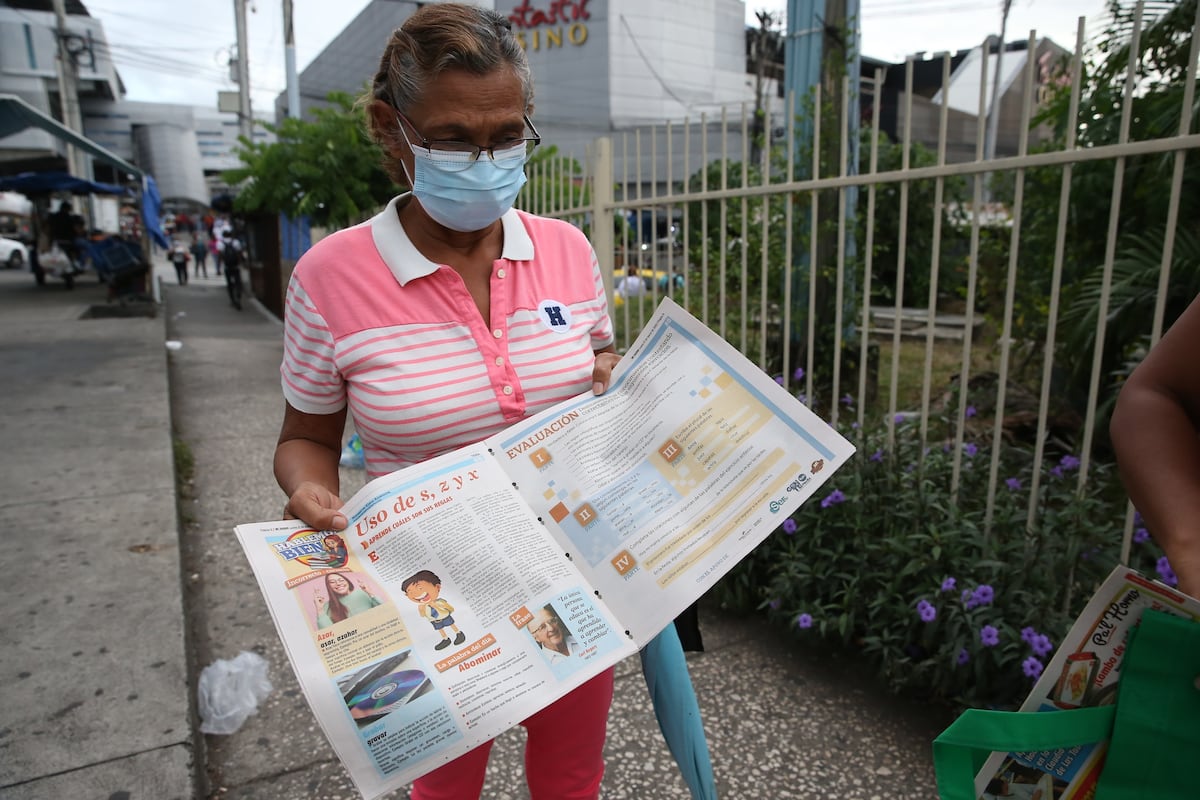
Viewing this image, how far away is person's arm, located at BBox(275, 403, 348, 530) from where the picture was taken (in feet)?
4.00

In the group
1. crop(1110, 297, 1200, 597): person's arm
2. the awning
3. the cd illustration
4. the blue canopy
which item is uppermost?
the awning

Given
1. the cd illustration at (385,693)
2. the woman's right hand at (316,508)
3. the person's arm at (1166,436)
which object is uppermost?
the person's arm at (1166,436)

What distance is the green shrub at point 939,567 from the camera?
7.38ft

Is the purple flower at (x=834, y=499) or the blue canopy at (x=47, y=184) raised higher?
the blue canopy at (x=47, y=184)

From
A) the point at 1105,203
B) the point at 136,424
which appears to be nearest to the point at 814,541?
the point at 1105,203

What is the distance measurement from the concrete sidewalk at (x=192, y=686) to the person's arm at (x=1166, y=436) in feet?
5.07

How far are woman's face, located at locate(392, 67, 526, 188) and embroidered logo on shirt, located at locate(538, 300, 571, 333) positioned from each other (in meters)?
0.27

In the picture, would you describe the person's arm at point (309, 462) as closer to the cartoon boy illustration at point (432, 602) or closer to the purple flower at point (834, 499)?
the cartoon boy illustration at point (432, 602)

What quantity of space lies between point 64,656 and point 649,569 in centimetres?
228

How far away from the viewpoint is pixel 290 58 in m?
14.5

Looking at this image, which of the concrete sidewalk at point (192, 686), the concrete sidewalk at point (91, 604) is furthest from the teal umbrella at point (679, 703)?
the concrete sidewalk at point (91, 604)

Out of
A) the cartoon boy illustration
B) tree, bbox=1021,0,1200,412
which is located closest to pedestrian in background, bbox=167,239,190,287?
tree, bbox=1021,0,1200,412

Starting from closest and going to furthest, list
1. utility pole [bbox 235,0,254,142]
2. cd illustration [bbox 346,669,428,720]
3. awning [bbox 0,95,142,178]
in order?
cd illustration [bbox 346,669,428,720]
awning [bbox 0,95,142,178]
utility pole [bbox 235,0,254,142]

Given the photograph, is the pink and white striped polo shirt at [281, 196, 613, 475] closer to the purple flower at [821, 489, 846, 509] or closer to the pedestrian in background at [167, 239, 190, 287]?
the purple flower at [821, 489, 846, 509]
